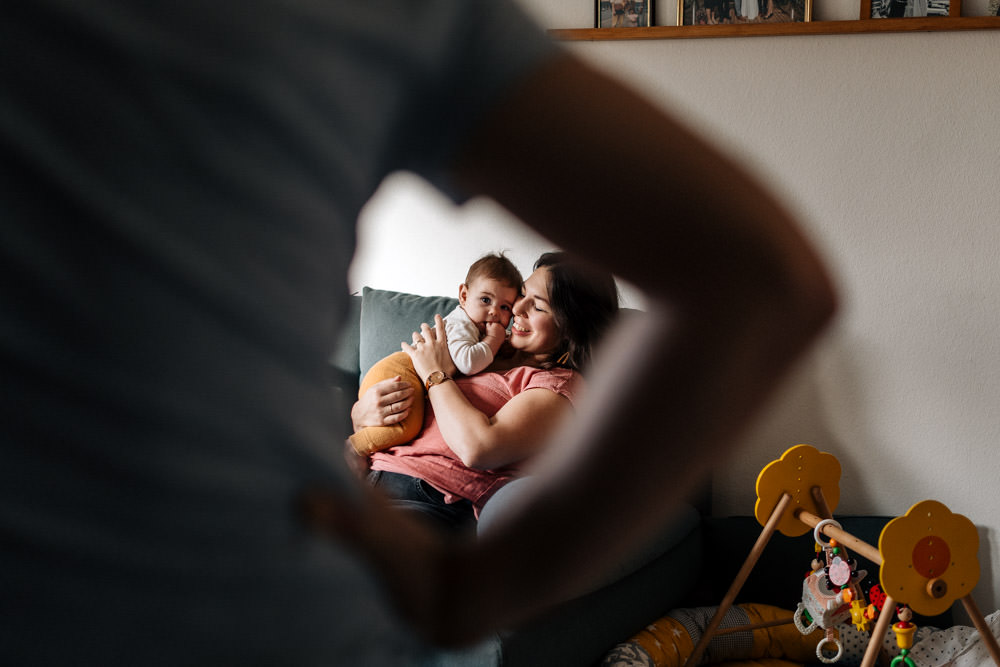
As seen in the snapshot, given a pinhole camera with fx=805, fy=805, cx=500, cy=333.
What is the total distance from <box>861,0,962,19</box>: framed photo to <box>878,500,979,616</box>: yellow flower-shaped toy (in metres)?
1.49

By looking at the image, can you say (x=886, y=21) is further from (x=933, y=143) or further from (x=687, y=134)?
(x=687, y=134)

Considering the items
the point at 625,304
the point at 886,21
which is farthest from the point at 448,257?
the point at 886,21

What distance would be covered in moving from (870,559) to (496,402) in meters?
0.97

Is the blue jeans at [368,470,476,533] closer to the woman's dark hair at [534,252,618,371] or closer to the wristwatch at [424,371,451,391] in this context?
the wristwatch at [424,371,451,391]

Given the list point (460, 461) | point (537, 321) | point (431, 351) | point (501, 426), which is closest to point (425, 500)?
point (460, 461)

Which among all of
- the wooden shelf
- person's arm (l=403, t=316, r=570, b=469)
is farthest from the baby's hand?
the wooden shelf

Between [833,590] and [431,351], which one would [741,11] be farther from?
[833,590]

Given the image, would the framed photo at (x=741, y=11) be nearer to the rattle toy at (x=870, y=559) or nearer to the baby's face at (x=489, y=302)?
the baby's face at (x=489, y=302)

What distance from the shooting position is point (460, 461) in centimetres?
211

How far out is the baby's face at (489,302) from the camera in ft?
7.62

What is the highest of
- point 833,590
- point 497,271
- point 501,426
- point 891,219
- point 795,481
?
point 891,219

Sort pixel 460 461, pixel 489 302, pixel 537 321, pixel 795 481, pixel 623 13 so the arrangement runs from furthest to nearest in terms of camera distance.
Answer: pixel 623 13, pixel 489 302, pixel 537 321, pixel 460 461, pixel 795 481

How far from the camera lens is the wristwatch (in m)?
2.19

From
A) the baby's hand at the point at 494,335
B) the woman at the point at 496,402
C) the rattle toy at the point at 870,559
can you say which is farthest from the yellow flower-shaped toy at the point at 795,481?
the baby's hand at the point at 494,335
